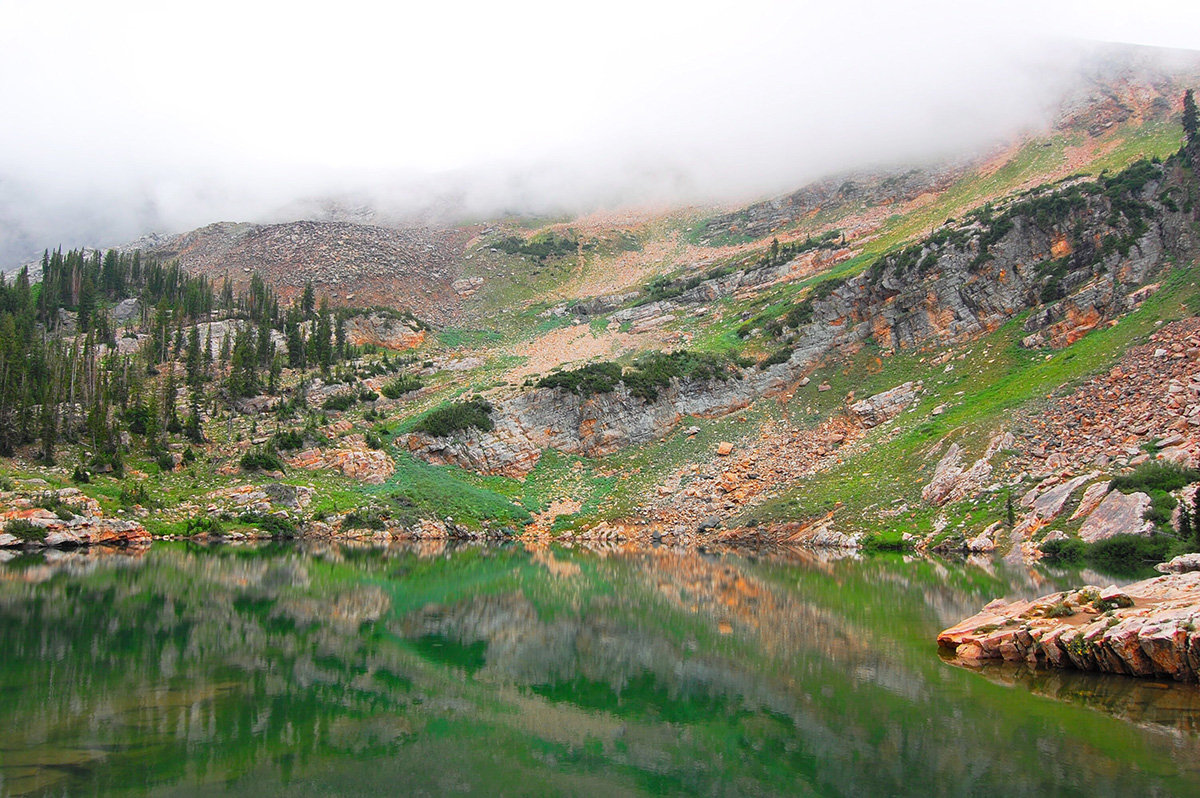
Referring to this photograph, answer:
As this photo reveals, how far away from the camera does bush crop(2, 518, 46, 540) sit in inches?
1355

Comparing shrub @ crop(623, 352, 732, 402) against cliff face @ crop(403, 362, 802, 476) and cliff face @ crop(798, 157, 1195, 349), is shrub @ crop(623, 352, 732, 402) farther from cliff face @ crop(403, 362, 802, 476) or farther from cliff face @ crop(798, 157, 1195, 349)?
cliff face @ crop(798, 157, 1195, 349)

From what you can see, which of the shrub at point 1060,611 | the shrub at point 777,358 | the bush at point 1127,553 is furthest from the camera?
the shrub at point 777,358

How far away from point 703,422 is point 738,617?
44.1 meters

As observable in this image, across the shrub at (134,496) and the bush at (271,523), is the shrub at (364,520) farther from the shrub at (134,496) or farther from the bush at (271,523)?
the shrub at (134,496)

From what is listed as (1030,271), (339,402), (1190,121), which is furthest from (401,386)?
(1190,121)

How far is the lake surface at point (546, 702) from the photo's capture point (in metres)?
8.33

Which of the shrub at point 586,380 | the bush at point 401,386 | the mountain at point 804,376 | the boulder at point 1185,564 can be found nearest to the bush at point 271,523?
the mountain at point 804,376

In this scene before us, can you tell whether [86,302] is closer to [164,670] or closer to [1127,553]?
[164,670]

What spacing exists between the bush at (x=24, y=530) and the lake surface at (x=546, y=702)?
52.9ft

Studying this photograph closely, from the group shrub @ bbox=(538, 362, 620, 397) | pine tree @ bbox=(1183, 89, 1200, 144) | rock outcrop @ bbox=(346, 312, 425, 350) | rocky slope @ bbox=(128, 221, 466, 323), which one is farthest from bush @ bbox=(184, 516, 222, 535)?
pine tree @ bbox=(1183, 89, 1200, 144)

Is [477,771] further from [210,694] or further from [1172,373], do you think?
[1172,373]

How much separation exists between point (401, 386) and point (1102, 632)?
208ft

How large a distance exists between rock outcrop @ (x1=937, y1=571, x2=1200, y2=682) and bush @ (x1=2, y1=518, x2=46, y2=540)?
143ft

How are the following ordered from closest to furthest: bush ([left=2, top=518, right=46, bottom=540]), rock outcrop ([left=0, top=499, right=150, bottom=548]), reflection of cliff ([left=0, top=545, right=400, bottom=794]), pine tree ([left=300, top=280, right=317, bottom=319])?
reflection of cliff ([left=0, top=545, right=400, bottom=794]), bush ([left=2, top=518, right=46, bottom=540]), rock outcrop ([left=0, top=499, right=150, bottom=548]), pine tree ([left=300, top=280, right=317, bottom=319])
